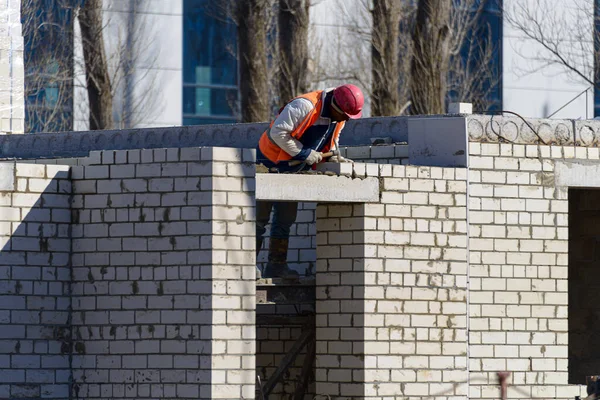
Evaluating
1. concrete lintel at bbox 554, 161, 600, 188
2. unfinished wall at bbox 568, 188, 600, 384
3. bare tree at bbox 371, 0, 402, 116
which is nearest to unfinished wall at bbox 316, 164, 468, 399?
concrete lintel at bbox 554, 161, 600, 188

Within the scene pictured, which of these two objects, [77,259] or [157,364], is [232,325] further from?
[77,259]

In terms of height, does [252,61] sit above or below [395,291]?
above

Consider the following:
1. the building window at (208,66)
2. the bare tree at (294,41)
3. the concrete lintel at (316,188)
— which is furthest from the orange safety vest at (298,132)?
the building window at (208,66)

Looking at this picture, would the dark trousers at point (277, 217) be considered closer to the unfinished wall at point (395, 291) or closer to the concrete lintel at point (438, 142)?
the unfinished wall at point (395, 291)

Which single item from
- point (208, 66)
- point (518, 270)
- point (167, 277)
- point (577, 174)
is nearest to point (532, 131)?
point (577, 174)

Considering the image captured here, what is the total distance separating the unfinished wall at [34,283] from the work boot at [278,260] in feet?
6.03

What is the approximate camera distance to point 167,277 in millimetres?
10891

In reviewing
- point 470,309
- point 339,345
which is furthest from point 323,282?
point 470,309

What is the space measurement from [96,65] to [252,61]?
10.9ft

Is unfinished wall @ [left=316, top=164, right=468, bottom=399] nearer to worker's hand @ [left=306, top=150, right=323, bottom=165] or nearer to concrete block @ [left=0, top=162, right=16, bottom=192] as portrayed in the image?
worker's hand @ [left=306, top=150, right=323, bottom=165]

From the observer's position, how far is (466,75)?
2808 cm

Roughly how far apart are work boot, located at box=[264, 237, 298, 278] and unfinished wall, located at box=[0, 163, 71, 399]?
1837mm

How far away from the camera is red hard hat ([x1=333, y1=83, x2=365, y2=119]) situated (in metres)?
11.3

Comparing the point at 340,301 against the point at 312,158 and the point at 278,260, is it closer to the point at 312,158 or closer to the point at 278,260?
the point at 278,260
